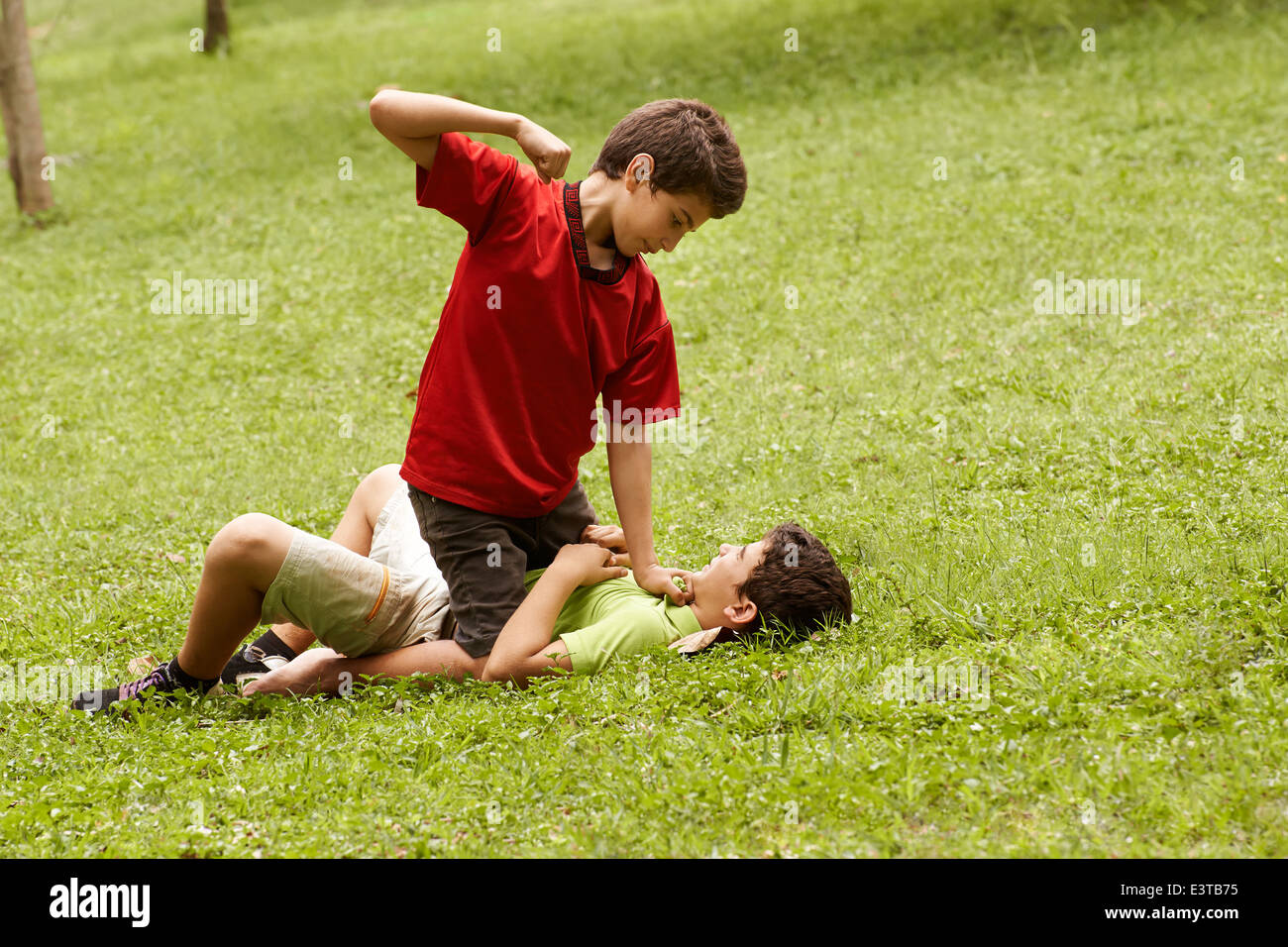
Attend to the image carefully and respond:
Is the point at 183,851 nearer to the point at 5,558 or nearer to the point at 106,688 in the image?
the point at 106,688

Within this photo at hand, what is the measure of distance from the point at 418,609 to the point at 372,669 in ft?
0.92

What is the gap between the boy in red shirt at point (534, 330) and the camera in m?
3.81

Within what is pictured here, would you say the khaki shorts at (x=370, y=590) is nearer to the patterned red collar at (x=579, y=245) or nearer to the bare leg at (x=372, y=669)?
the bare leg at (x=372, y=669)

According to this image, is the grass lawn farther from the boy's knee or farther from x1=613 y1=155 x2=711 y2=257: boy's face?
x1=613 y1=155 x2=711 y2=257: boy's face

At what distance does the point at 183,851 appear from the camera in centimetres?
318

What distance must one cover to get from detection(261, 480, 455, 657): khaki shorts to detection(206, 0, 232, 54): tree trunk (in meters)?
17.8

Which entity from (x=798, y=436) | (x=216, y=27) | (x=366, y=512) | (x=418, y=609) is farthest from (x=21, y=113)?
(x=418, y=609)

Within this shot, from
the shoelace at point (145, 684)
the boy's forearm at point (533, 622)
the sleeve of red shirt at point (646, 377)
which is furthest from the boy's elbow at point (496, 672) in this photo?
the shoelace at point (145, 684)

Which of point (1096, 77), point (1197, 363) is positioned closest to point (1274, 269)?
point (1197, 363)

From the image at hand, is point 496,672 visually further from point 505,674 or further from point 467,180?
point 467,180

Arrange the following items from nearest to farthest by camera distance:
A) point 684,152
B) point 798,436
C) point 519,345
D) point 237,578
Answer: point 684,152 < point 237,578 < point 519,345 < point 798,436

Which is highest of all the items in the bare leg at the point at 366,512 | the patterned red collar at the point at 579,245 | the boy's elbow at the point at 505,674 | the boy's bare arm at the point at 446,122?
the boy's bare arm at the point at 446,122

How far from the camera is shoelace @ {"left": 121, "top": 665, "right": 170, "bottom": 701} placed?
417 cm

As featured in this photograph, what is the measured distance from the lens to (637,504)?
436cm
